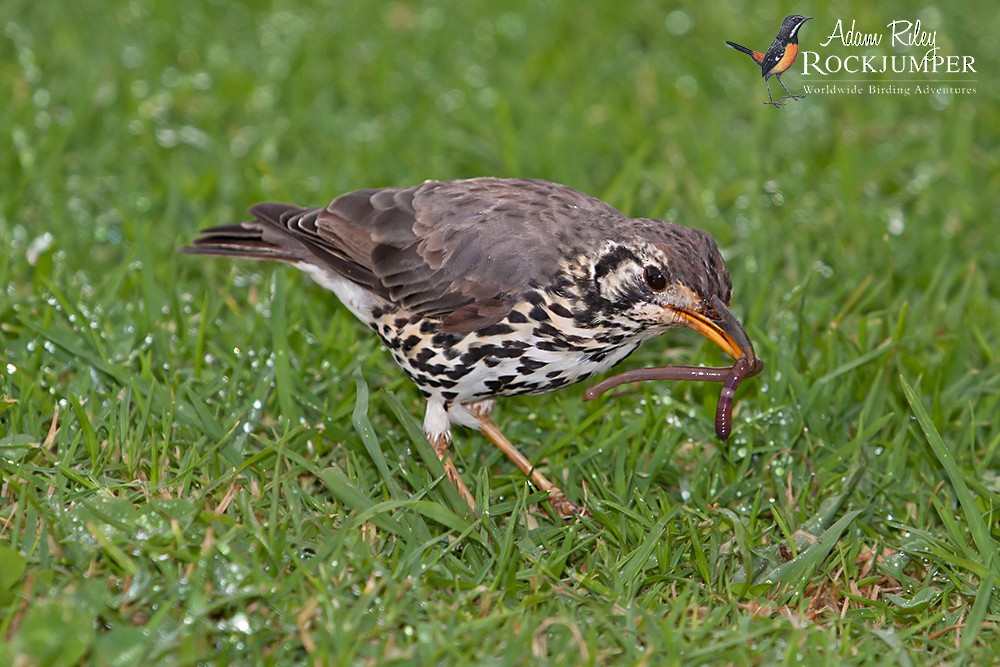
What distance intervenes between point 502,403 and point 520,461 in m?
0.68

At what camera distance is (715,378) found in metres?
5.35

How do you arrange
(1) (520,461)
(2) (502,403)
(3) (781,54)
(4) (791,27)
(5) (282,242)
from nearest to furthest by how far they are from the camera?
1. (1) (520,461)
2. (5) (282,242)
3. (2) (502,403)
4. (3) (781,54)
5. (4) (791,27)

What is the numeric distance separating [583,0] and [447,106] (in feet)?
7.14

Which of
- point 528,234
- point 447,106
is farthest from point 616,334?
point 447,106

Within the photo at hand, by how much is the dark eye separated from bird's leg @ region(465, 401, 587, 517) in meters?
1.07

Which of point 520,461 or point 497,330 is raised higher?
point 497,330

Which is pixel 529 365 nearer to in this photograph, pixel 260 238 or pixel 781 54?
pixel 260 238

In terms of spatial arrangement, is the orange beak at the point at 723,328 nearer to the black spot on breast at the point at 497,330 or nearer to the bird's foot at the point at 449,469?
the black spot on breast at the point at 497,330

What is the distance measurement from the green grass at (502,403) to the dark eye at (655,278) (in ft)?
3.37

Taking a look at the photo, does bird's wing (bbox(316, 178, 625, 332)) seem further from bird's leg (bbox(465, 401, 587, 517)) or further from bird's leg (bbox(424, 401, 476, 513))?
bird's leg (bbox(465, 401, 587, 517))

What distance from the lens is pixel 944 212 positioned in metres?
7.96

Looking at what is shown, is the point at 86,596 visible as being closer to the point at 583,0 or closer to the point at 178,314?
the point at 178,314

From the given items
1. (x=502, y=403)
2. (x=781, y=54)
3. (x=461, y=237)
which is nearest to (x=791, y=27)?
(x=781, y=54)

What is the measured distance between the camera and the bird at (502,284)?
504 centimetres
